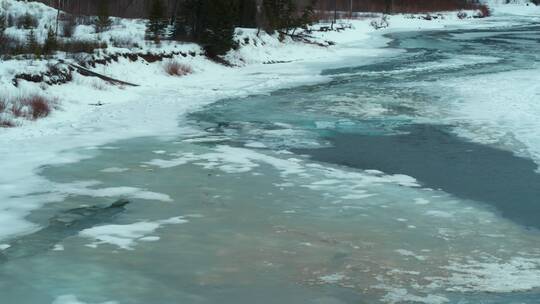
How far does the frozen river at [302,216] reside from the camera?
225 inches

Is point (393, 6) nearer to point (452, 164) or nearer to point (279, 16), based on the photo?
point (279, 16)

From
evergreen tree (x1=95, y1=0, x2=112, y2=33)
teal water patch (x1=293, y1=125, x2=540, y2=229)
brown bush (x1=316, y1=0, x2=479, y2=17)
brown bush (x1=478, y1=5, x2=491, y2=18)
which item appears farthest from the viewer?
brown bush (x1=478, y1=5, x2=491, y2=18)

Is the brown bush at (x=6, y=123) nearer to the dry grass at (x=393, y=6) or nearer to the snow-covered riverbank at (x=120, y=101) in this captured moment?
the snow-covered riverbank at (x=120, y=101)

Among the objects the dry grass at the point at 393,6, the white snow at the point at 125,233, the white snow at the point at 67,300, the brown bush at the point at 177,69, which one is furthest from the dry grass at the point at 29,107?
the dry grass at the point at 393,6

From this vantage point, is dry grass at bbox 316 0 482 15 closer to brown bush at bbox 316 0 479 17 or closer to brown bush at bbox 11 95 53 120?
brown bush at bbox 316 0 479 17

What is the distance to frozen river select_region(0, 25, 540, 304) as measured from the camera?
18.8 ft

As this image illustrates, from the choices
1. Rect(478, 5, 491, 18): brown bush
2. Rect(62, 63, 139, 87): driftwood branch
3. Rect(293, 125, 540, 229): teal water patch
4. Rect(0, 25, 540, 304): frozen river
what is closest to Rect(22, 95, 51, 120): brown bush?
Rect(0, 25, 540, 304): frozen river

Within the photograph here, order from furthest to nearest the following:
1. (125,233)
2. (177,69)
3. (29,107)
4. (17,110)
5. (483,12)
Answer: (483,12) < (177,69) < (29,107) < (17,110) < (125,233)

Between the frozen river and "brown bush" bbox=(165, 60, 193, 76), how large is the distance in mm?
6698

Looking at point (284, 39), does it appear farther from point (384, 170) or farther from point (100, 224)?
point (100, 224)

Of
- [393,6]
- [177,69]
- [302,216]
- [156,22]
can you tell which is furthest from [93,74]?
[393,6]

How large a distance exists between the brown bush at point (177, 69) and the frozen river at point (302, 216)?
670 centimetres

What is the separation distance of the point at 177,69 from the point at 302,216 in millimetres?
14918

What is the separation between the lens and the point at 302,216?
7.71 metres
